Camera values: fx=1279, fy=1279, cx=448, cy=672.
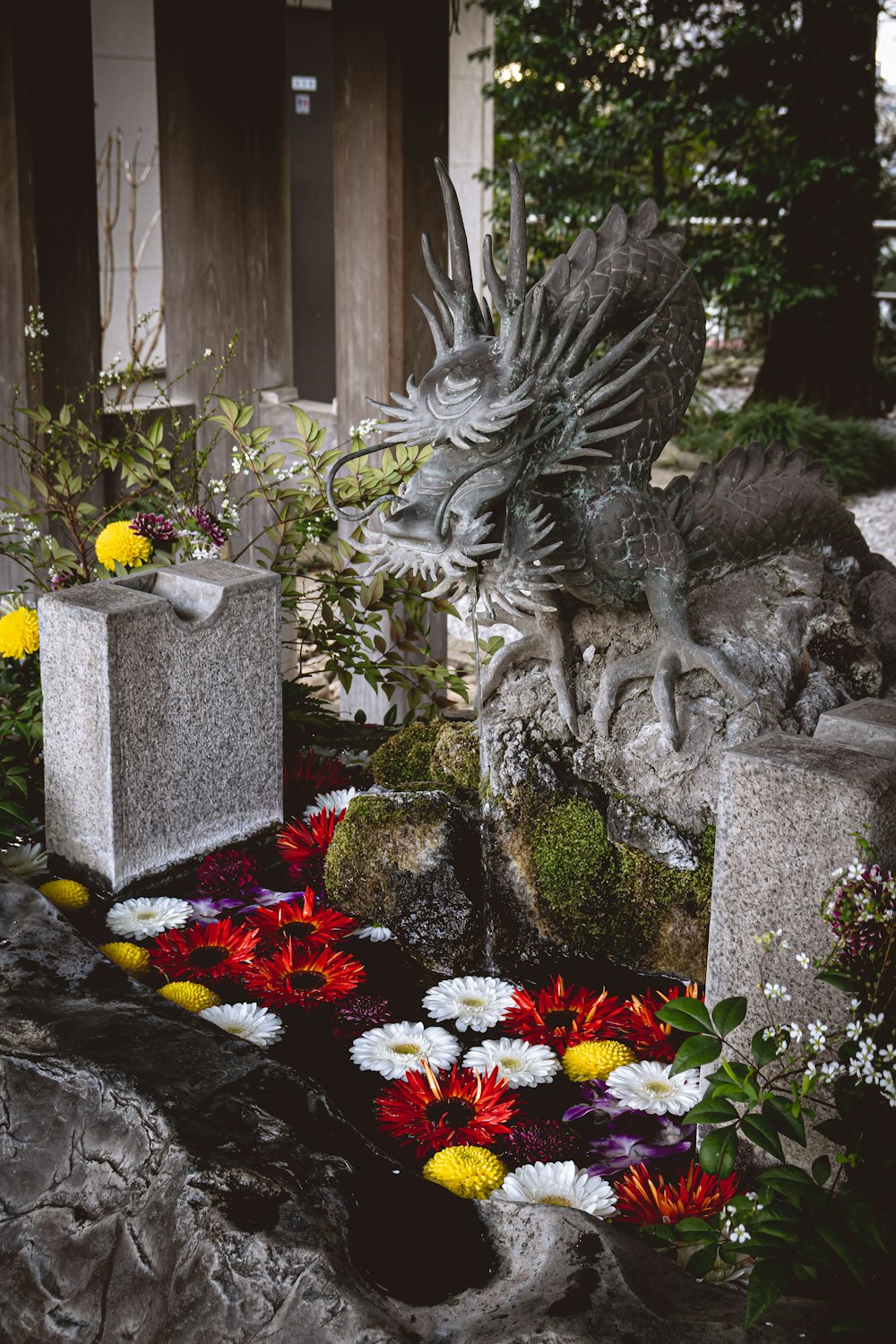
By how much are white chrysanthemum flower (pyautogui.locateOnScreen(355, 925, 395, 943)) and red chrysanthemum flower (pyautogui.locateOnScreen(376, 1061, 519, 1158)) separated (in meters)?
0.53

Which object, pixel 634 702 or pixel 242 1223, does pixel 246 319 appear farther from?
pixel 242 1223

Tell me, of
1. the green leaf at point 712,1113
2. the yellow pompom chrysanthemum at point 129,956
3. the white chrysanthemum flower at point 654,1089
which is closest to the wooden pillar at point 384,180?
the yellow pompom chrysanthemum at point 129,956

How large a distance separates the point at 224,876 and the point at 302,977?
457 millimetres

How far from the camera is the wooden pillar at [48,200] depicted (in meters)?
3.61

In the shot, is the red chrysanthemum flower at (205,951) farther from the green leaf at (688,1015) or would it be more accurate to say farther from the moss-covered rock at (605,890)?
the green leaf at (688,1015)

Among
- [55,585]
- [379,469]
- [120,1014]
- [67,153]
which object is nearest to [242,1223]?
[120,1014]

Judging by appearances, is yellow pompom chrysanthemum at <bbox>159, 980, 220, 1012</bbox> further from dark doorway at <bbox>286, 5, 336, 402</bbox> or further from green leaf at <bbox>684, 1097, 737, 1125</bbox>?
dark doorway at <bbox>286, 5, 336, 402</bbox>

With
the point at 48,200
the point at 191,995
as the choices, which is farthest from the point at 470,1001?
the point at 48,200

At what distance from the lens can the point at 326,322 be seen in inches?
324

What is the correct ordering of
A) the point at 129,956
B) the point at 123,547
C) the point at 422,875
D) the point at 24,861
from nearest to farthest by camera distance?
the point at 129,956
the point at 422,875
the point at 24,861
the point at 123,547

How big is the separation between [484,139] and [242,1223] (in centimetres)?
892

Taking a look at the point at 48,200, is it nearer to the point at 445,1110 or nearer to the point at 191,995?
the point at 191,995

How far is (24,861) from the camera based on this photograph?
3.03 metres

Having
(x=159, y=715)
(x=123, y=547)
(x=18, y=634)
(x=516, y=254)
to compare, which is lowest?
(x=159, y=715)
